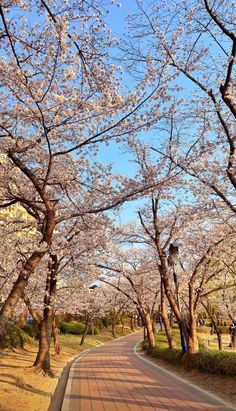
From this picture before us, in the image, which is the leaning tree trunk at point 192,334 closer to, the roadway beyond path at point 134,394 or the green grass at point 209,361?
the green grass at point 209,361

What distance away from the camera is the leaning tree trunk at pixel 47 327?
1305 centimetres

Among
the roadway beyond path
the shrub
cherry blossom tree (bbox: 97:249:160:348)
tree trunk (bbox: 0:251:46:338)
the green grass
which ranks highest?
cherry blossom tree (bbox: 97:249:160:348)

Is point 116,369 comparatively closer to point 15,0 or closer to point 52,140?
point 52,140

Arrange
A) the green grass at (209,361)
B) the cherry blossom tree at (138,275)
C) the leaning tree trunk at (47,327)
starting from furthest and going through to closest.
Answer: the cherry blossom tree at (138,275) < the leaning tree trunk at (47,327) < the green grass at (209,361)

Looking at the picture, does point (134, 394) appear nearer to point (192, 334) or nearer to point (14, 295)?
point (14, 295)

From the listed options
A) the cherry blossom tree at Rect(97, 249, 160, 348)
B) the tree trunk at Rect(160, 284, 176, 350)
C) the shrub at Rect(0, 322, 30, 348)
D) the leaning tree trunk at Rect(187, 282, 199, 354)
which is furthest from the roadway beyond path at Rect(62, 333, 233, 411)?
the cherry blossom tree at Rect(97, 249, 160, 348)

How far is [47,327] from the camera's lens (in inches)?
543

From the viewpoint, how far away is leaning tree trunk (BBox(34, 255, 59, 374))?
13.0 m

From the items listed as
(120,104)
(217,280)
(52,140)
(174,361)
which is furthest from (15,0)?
(217,280)

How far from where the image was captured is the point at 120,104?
7633 millimetres

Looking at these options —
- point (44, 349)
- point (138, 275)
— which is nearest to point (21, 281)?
point (44, 349)

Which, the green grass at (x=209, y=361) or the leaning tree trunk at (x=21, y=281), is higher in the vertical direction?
the leaning tree trunk at (x=21, y=281)

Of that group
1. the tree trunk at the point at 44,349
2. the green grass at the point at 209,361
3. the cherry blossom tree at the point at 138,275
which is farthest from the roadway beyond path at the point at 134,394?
the cherry blossom tree at the point at 138,275

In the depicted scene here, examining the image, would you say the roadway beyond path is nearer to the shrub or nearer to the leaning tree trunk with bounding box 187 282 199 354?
the leaning tree trunk with bounding box 187 282 199 354
